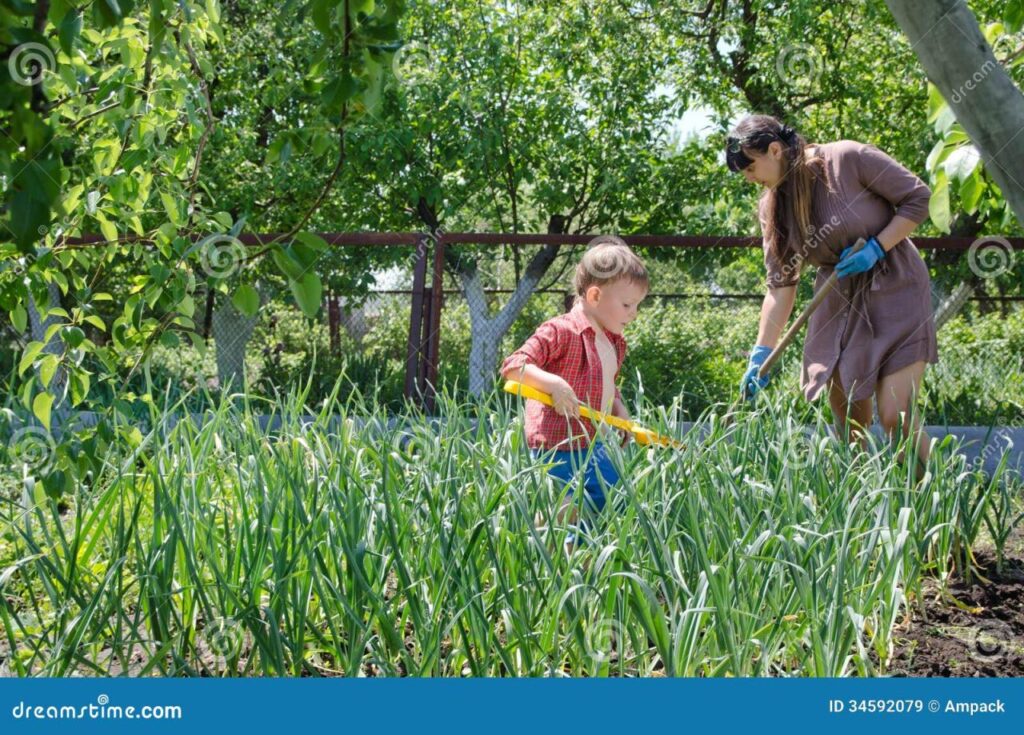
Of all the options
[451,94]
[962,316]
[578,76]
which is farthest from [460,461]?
[962,316]

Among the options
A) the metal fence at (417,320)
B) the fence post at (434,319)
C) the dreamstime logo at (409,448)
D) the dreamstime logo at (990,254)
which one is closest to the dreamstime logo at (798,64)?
the metal fence at (417,320)

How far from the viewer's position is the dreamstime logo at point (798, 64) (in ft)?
23.6

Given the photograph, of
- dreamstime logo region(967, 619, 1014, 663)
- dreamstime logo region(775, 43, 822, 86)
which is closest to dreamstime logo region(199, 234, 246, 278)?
dreamstime logo region(967, 619, 1014, 663)

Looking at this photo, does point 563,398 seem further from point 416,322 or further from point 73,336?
point 416,322

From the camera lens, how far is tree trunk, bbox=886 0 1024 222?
1.41 m

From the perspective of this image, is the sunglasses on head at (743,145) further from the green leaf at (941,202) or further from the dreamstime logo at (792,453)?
the green leaf at (941,202)

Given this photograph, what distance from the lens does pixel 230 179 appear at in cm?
702

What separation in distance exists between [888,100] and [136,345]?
20.8 feet

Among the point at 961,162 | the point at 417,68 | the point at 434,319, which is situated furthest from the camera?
the point at 417,68

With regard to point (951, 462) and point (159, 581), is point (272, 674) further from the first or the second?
point (951, 462)

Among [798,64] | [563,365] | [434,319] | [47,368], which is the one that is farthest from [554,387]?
[798,64]

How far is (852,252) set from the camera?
3.45m

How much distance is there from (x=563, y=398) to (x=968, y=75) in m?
1.44

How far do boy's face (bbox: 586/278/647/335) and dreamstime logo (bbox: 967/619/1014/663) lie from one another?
1155 mm
